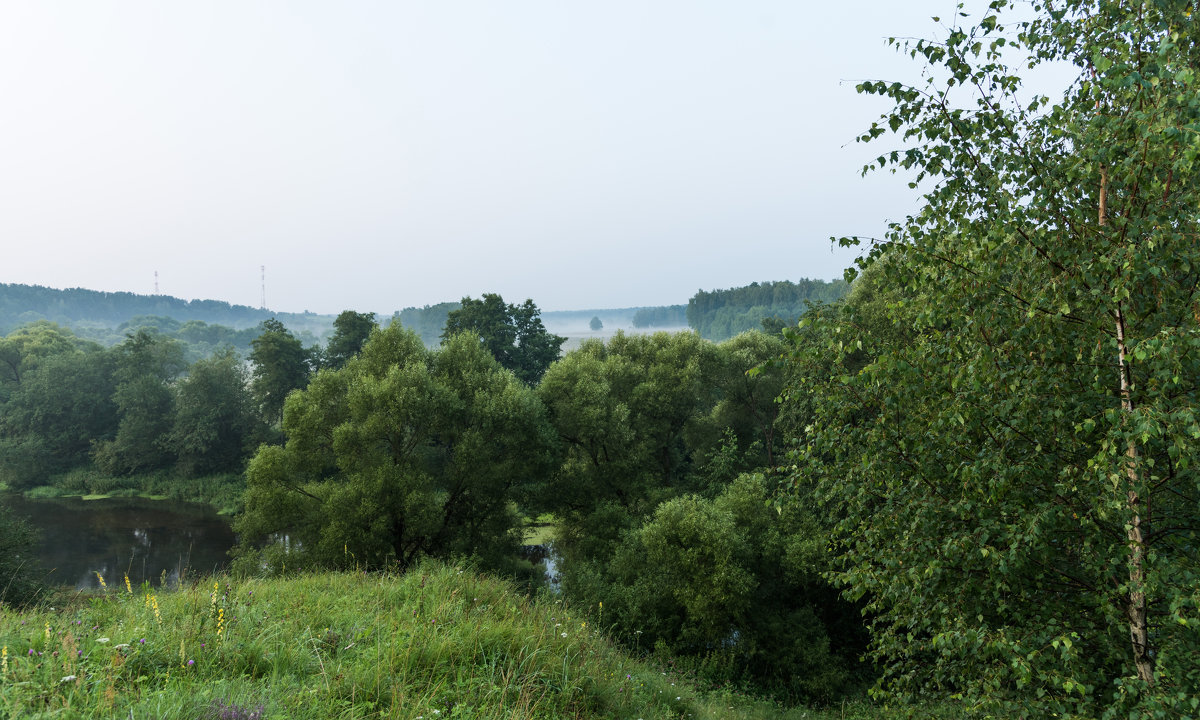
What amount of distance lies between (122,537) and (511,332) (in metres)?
29.4

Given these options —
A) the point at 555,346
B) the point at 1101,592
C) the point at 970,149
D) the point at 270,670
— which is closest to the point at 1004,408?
the point at 1101,592

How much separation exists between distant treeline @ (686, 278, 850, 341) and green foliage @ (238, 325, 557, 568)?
10365 cm

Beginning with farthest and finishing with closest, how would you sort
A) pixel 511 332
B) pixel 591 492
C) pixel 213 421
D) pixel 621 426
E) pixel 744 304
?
pixel 744 304, pixel 213 421, pixel 511 332, pixel 591 492, pixel 621 426

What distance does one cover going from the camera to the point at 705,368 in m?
32.8

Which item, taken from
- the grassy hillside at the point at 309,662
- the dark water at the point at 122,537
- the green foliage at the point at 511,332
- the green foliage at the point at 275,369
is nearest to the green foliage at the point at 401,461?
the dark water at the point at 122,537

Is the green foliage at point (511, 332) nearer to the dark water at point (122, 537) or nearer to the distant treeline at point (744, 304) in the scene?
the dark water at point (122, 537)

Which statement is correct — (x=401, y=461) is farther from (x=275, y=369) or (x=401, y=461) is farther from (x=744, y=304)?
(x=744, y=304)

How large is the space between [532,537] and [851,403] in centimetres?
2905

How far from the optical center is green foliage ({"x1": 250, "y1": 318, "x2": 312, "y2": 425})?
158 ft

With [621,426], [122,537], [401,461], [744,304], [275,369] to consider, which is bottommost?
[122,537]

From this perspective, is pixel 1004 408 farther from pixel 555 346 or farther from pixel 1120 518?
pixel 555 346

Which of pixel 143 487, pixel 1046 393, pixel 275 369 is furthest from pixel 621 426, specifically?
pixel 143 487

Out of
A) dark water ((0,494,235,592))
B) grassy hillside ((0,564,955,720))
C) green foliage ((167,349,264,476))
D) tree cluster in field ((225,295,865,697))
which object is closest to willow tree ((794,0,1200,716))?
grassy hillside ((0,564,955,720))

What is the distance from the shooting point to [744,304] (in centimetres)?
14400
